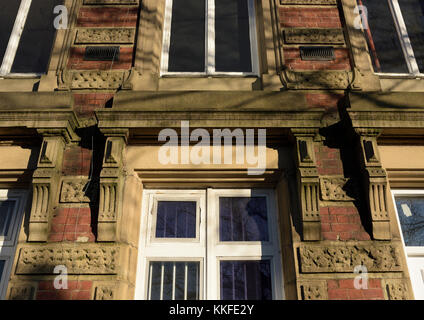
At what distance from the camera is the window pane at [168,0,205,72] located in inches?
194

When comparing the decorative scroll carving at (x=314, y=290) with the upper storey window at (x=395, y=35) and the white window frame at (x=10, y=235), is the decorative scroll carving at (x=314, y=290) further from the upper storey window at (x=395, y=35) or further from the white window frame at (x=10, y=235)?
the upper storey window at (x=395, y=35)

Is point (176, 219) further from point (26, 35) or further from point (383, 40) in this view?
point (383, 40)

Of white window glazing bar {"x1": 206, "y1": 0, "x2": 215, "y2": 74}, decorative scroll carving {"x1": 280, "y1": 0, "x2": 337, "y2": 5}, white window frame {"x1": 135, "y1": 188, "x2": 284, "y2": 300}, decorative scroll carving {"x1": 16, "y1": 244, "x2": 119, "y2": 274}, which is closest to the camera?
decorative scroll carving {"x1": 16, "y1": 244, "x2": 119, "y2": 274}

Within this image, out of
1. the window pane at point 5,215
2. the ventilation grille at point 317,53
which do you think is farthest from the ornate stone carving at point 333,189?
the window pane at point 5,215

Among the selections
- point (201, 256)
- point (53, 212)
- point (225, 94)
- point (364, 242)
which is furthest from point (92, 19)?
point (364, 242)

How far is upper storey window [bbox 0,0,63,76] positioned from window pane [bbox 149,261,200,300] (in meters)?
3.22

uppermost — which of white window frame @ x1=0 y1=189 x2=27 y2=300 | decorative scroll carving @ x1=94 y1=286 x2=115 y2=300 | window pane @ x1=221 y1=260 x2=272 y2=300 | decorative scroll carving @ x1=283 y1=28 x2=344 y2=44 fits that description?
decorative scroll carving @ x1=283 y1=28 x2=344 y2=44

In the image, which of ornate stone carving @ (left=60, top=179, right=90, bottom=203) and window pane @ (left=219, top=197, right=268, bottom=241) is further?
A: window pane @ (left=219, top=197, right=268, bottom=241)

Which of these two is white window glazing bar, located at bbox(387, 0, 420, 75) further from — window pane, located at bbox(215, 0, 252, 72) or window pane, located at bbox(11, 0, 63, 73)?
window pane, located at bbox(11, 0, 63, 73)

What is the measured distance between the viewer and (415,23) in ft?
17.4

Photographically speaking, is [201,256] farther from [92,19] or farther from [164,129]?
[92,19]

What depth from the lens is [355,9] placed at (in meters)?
5.00

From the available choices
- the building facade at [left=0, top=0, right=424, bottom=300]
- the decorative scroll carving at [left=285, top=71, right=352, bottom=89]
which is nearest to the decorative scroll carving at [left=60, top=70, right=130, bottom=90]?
the building facade at [left=0, top=0, right=424, bottom=300]
